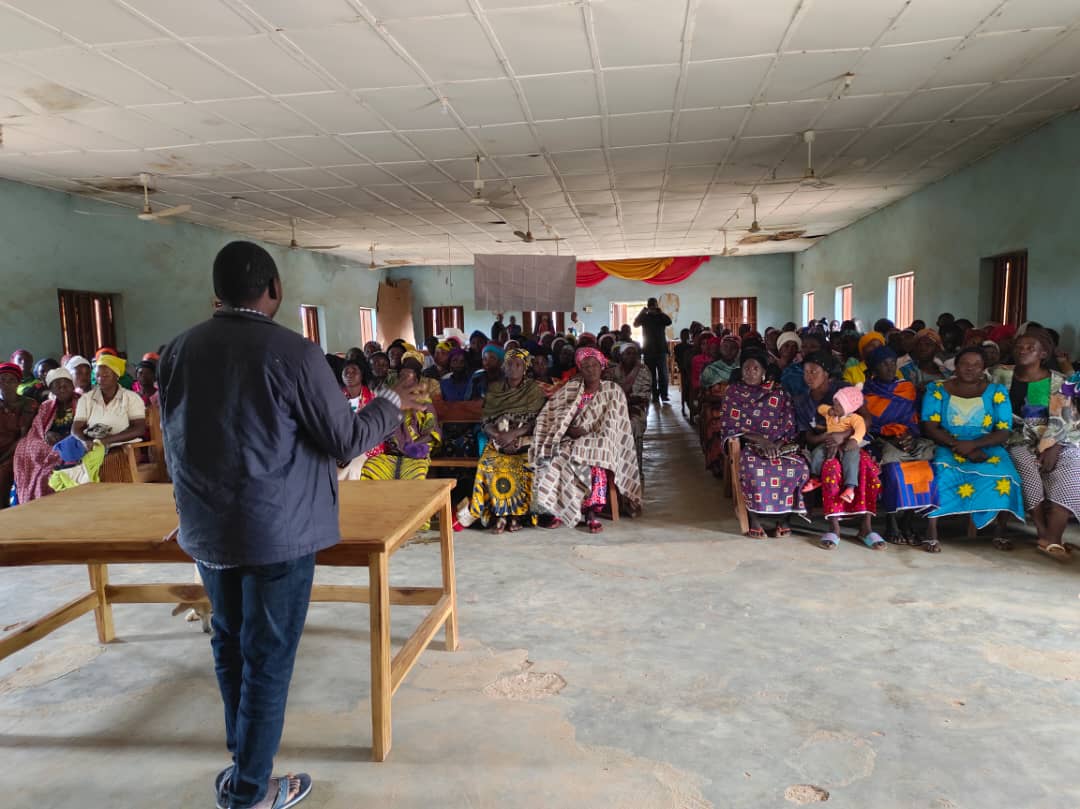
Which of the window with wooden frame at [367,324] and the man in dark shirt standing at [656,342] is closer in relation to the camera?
the man in dark shirt standing at [656,342]

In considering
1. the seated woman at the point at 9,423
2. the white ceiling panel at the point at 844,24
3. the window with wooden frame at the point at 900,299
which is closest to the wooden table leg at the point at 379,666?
the white ceiling panel at the point at 844,24

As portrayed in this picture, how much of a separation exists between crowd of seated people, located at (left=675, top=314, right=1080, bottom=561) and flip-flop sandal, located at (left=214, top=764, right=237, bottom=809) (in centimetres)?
341

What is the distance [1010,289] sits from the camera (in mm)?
7566

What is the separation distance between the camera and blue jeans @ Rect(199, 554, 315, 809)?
6.25 feet

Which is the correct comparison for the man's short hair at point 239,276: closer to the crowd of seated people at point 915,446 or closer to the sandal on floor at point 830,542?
the crowd of seated people at point 915,446

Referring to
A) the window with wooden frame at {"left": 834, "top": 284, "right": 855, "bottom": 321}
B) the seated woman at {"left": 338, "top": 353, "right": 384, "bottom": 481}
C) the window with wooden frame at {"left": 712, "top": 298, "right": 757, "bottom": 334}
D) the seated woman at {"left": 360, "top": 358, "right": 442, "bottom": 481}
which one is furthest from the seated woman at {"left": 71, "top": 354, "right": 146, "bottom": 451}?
the window with wooden frame at {"left": 712, "top": 298, "right": 757, "bottom": 334}

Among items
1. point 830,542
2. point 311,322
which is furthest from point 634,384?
point 311,322

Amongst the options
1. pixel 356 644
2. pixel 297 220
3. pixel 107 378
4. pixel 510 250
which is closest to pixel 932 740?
pixel 356 644

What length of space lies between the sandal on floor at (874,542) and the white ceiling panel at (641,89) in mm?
3436

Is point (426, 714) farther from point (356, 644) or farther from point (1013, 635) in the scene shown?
point (1013, 635)

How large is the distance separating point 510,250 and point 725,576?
39.6ft

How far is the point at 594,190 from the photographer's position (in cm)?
907

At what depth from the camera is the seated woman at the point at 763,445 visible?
14.8 ft

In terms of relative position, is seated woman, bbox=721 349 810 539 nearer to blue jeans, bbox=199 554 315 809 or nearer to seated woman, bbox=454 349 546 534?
seated woman, bbox=454 349 546 534
